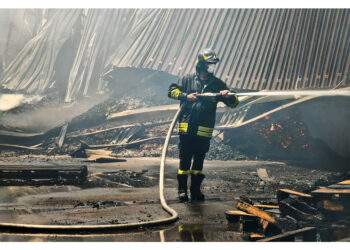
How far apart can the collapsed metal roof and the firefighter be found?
8.70 feet

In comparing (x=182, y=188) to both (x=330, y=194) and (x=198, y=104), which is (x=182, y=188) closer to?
(x=198, y=104)

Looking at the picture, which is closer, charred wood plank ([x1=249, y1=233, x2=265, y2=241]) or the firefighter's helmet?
charred wood plank ([x1=249, y1=233, x2=265, y2=241])

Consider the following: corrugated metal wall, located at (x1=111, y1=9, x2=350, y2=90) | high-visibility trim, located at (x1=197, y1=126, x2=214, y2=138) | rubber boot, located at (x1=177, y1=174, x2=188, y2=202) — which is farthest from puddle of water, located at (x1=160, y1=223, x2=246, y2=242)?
corrugated metal wall, located at (x1=111, y1=9, x2=350, y2=90)

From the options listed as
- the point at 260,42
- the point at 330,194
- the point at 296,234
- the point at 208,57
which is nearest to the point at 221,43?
the point at 260,42

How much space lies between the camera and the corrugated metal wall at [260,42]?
753 centimetres

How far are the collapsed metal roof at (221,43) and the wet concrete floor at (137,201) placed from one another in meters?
1.71

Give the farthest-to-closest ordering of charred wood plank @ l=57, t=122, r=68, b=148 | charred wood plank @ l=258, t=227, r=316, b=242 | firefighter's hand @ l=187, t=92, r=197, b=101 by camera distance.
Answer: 1. charred wood plank @ l=57, t=122, r=68, b=148
2. firefighter's hand @ l=187, t=92, r=197, b=101
3. charred wood plank @ l=258, t=227, r=316, b=242

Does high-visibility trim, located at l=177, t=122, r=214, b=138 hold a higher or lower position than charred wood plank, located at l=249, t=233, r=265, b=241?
higher

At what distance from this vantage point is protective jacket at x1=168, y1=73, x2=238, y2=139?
525 cm

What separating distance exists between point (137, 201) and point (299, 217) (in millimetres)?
1829

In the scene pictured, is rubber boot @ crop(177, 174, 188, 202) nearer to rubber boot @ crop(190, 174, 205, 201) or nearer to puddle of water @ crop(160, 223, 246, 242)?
rubber boot @ crop(190, 174, 205, 201)

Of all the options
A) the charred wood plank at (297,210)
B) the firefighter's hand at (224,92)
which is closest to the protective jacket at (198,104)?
the firefighter's hand at (224,92)

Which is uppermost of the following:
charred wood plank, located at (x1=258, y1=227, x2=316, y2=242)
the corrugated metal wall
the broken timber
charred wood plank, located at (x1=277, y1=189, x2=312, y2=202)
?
the corrugated metal wall

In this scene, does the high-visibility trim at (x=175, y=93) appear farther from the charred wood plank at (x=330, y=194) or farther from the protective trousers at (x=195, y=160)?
the charred wood plank at (x=330, y=194)
